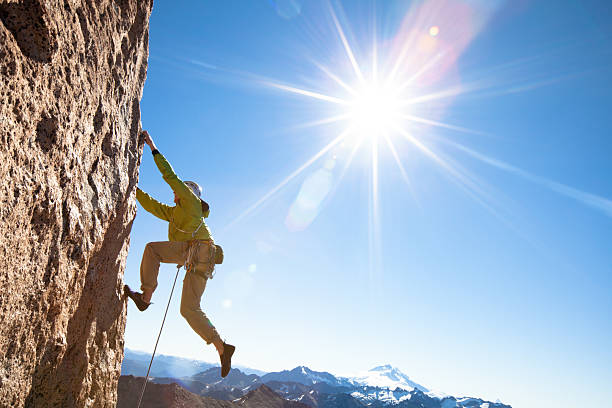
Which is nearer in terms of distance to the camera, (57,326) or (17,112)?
(17,112)

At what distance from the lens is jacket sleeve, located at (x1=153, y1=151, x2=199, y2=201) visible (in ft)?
14.4

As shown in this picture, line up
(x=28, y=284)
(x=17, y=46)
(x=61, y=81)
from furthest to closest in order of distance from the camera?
1. (x=61, y=81)
2. (x=28, y=284)
3. (x=17, y=46)

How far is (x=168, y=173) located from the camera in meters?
4.41

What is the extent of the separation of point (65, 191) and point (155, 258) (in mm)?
1828

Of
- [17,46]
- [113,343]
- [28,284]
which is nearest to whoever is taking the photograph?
[17,46]

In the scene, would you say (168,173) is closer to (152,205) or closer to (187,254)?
Answer: (152,205)

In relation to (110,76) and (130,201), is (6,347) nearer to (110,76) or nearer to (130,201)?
(130,201)

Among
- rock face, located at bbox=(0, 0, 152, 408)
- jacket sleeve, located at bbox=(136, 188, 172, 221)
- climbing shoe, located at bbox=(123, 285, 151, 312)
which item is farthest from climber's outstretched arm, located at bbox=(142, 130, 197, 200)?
climbing shoe, located at bbox=(123, 285, 151, 312)

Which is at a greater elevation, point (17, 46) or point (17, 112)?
point (17, 46)

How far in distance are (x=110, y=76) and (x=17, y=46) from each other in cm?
136

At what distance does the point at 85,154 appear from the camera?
3072mm

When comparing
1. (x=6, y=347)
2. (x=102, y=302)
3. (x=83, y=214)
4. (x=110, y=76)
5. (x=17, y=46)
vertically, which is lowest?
(x=6, y=347)

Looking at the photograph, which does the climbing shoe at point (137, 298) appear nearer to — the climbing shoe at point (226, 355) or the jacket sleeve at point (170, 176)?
the climbing shoe at point (226, 355)

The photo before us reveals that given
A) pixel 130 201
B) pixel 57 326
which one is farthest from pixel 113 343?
pixel 130 201
